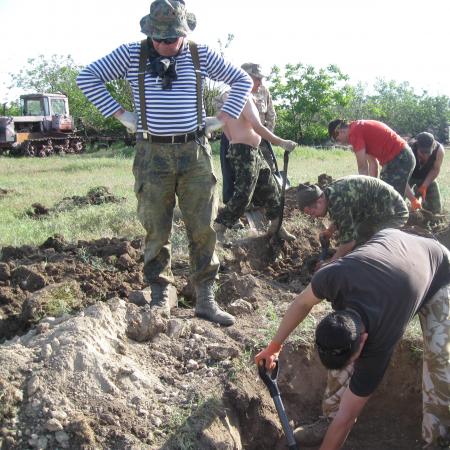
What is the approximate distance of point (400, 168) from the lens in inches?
235

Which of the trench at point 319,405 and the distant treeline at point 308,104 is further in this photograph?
the distant treeline at point 308,104

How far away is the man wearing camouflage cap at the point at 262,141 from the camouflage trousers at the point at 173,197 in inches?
78.4

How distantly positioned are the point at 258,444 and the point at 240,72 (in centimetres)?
224

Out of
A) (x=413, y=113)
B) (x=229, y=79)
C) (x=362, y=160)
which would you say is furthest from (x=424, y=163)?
(x=413, y=113)

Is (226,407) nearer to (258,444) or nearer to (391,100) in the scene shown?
(258,444)

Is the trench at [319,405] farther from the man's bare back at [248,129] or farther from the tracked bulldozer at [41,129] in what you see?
the tracked bulldozer at [41,129]

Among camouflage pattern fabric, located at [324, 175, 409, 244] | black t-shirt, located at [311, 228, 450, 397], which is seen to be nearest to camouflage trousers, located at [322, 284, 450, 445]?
black t-shirt, located at [311, 228, 450, 397]

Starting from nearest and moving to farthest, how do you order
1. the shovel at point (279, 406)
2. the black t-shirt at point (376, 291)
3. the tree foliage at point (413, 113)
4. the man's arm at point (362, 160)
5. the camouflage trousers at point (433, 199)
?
the black t-shirt at point (376, 291) → the shovel at point (279, 406) → the man's arm at point (362, 160) → the camouflage trousers at point (433, 199) → the tree foliage at point (413, 113)

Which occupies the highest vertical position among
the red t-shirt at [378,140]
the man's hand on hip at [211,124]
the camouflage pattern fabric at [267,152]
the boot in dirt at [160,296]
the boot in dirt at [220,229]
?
the man's hand on hip at [211,124]

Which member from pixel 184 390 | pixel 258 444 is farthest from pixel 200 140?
pixel 258 444

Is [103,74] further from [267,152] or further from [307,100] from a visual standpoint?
[307,100]

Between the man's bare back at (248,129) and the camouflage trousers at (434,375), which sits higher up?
the man's bare back at (248,129)

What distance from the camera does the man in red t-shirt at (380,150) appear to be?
5.75 meters

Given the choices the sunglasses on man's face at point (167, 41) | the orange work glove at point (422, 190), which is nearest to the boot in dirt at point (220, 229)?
the orange work glove at point (422, 190)
